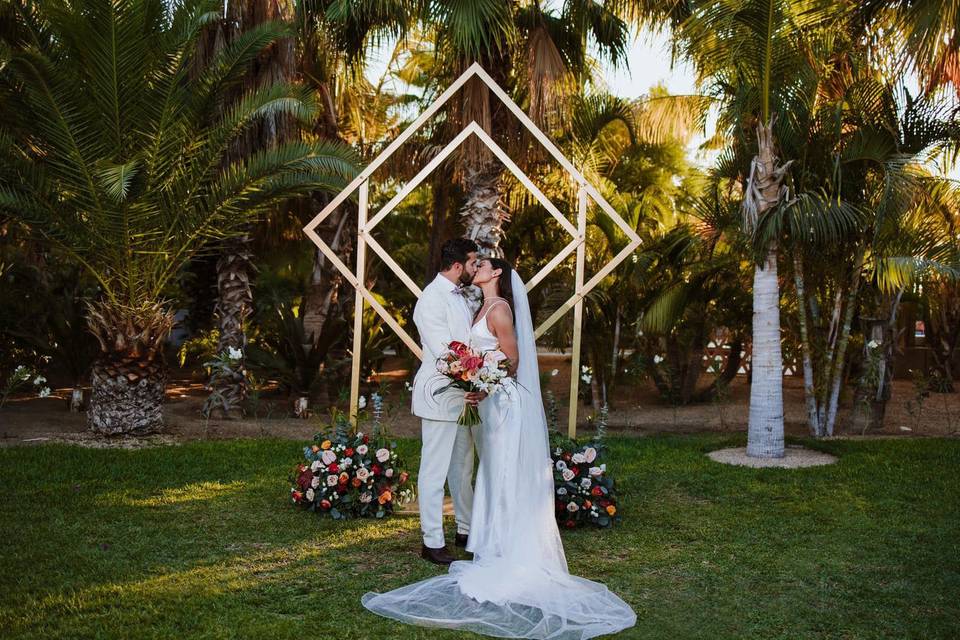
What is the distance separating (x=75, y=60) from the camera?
976cm

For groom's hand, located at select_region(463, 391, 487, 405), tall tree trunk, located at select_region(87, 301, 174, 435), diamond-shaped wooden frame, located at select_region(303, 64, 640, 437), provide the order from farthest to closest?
tall tree trunk, located at select_region(87, 301, 174, 435) → diamond-shaped wooden frame, located at select_region(303, 64, 640, 437) → groom's hand, located at select_region(463, 391, 487, 405)

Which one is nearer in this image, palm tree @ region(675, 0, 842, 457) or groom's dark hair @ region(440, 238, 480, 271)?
groom's dark hair @ region(440, 238, 480, 271)

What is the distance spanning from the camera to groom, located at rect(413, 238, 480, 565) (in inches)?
231

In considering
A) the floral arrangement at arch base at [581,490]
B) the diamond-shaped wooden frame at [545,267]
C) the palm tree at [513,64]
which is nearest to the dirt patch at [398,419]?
the palm tree at [513,64]

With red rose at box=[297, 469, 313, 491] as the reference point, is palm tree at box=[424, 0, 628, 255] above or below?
above

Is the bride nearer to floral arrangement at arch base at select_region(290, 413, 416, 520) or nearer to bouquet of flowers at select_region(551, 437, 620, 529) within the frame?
bouquet of flowers at select_region(551, 437, 620, 529)

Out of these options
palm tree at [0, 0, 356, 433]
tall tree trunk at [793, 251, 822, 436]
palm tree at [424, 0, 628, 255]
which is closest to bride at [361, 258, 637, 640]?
palm tree at [424, 0, 628, 255]

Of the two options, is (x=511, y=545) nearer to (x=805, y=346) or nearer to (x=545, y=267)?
(x=545, y=267)

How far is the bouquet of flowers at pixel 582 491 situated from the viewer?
22.0 feet

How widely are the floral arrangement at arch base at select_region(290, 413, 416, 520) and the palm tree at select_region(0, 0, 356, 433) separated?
12.8ft

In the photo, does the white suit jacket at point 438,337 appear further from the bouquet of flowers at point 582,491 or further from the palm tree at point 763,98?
the palm tree at point 763,98

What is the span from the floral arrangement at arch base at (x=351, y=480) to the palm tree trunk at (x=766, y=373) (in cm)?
399

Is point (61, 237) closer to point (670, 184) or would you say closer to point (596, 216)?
point (596, 216)

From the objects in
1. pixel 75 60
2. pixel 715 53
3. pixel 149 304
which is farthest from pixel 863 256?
pixel 75 60
